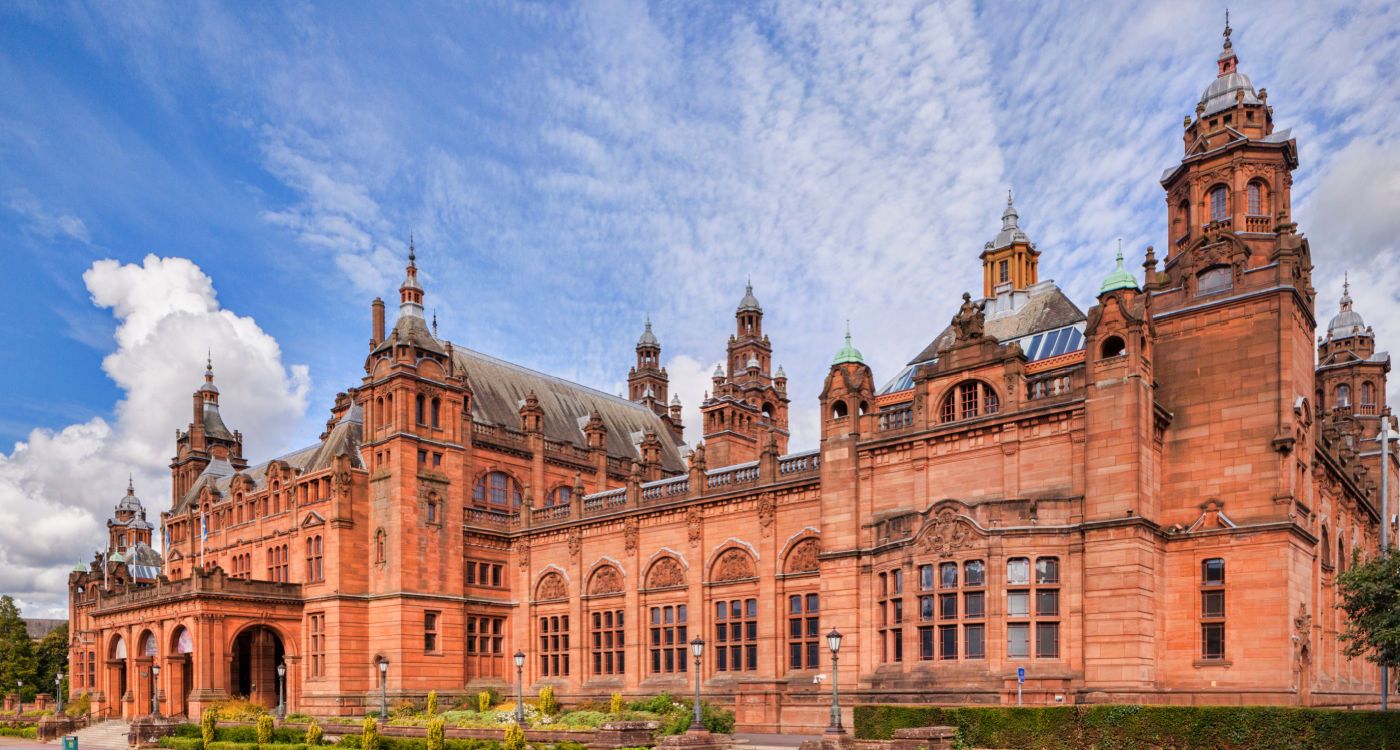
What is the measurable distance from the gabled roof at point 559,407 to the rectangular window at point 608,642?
13946 millimetres

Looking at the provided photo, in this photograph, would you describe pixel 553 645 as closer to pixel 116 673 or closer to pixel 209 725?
pixel 209 725

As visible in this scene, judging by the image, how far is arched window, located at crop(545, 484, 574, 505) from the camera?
5966cm

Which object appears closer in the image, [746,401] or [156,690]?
[156,690]

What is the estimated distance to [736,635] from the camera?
4566 centimetres

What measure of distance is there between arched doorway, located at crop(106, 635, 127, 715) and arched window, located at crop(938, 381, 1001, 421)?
50719 mm

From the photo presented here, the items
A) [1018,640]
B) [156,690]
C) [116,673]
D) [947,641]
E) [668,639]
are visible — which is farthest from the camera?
[116,673]

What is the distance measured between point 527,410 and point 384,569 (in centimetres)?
1237

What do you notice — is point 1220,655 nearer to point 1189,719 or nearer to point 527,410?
point 1189,719

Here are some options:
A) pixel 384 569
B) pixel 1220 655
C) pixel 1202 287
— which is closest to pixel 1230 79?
pixel 1202 287

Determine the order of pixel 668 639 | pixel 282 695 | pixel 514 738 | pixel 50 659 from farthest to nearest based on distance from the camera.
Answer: pixel 50 659
pixel 282 695
pixel 668 639
pixel 514 738

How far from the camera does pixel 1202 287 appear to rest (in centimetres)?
3484

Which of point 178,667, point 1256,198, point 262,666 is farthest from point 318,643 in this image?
point 1256,198

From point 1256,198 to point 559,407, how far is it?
41.7 m

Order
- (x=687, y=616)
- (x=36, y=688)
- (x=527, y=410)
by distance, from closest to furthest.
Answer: (x=687, y=616) < (x=527, y=410) < (x=36, y=688)
